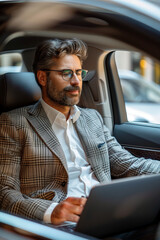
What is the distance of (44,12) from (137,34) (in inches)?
15.1

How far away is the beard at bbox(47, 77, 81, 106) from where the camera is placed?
7.86 ft

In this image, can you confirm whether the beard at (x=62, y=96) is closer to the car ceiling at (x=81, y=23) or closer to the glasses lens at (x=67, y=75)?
the glasses lens at (x=67, y=75)

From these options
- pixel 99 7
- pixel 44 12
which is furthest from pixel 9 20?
pixel 99 7

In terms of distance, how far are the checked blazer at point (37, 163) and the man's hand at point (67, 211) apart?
2.8 inches

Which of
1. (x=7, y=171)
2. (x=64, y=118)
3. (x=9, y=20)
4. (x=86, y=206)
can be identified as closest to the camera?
(x=86, y=206)

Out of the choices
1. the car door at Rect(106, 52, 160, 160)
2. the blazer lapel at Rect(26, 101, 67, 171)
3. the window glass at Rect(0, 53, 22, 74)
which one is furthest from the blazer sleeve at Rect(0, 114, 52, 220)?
the car door at Rect(106, 52, 160, 160)

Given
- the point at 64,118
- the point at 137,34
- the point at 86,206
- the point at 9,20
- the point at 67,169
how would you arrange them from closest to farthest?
1. the point at 137,34
2. the point at 86,206
3. the point at 9,20
4. the point at 67,169
5. the point at 64,118

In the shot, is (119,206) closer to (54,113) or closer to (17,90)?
(54,113)

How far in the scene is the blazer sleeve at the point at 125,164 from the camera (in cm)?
244

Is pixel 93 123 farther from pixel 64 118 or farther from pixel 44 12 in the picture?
pixel 44 12

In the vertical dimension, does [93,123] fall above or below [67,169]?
above

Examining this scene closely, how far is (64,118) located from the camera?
244 cm

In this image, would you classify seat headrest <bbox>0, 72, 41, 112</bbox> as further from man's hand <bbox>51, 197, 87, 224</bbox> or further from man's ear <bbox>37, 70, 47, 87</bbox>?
man's hand <bbox>51, 197, 87, 224</bbox>

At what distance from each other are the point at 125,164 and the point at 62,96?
1.77 ft
